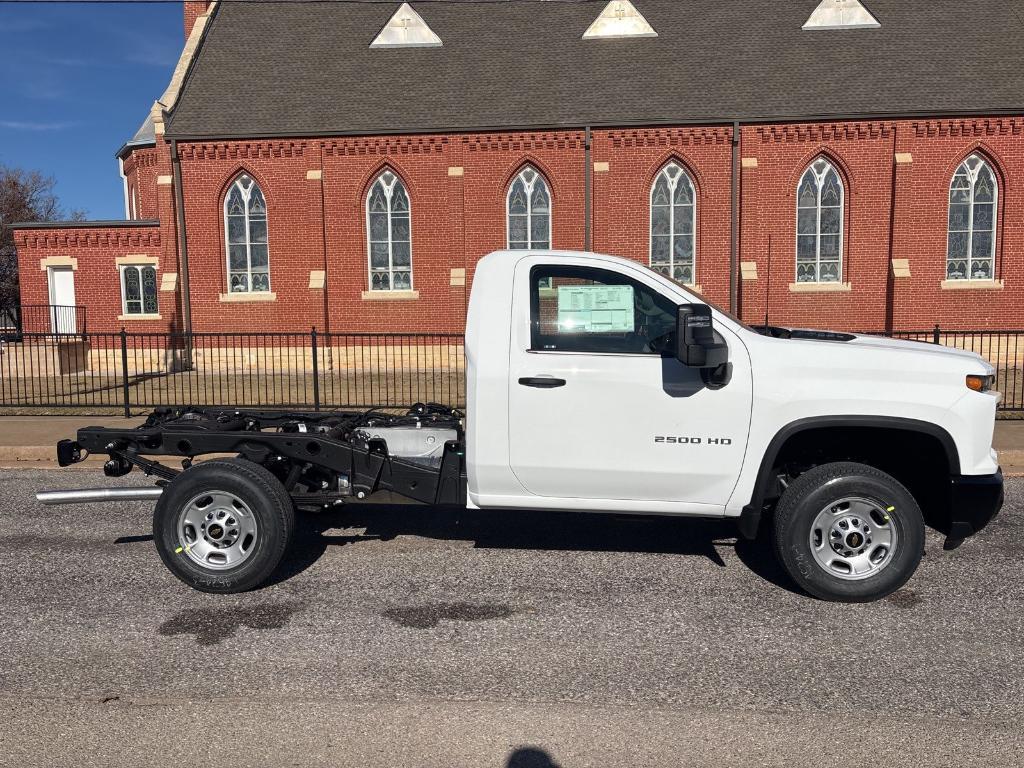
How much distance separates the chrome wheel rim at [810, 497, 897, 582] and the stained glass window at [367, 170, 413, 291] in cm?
1853

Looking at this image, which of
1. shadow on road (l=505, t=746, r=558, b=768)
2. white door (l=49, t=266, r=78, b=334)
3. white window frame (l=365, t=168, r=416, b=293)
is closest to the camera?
shadow on road (l=505, t=746, r=558, b=768)

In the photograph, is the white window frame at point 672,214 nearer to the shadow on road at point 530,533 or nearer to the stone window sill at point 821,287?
the stone window sill at point 821,287

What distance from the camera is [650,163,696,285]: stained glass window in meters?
21.6

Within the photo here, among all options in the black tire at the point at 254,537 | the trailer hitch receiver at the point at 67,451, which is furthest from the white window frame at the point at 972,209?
the trailer hitch receiver at the point at 67,451

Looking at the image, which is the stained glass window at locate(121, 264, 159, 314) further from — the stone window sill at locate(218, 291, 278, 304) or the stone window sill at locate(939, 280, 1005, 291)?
the stone window sill at locate(939, 280, 1005, 291)

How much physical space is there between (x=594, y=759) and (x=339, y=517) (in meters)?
→ 4.15

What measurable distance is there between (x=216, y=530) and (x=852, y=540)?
400 centimetres

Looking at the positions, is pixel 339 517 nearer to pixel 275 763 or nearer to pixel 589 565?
pixel 589 565

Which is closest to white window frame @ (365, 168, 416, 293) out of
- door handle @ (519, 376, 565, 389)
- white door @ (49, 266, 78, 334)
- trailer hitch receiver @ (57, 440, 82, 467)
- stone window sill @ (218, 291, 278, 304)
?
stone window sill @ (218, 291, 278, 304)

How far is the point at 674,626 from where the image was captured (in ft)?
14.9

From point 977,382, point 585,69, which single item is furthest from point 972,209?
point 977,382

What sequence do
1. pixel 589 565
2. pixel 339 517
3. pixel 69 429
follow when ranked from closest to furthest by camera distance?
pixel 589 565, pixel 339 517, pixel 69 429

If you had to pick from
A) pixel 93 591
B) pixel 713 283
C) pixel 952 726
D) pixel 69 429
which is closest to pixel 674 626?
pixel 952 726

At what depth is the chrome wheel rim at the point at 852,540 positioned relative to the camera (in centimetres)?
482
